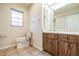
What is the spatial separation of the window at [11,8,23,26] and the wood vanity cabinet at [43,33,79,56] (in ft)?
5.81

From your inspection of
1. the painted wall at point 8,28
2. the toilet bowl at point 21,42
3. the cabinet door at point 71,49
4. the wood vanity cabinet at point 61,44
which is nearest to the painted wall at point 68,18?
the wood vanity cabinet at point 61,44

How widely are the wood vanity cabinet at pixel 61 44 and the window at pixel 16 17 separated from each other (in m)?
1.77

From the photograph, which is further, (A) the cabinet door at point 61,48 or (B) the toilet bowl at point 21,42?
(B) the toilet bowl at point 21,42

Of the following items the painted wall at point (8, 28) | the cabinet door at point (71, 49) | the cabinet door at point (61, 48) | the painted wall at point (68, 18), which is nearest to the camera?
the cabinet door at point (71, 49)

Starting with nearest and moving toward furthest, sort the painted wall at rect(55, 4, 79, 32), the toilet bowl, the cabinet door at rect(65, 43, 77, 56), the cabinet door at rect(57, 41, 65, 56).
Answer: the cabinet door at rect(65, 43, 77, 56), the cabinet door at rect(57, 41, 65, 56), the painted wall at rect(55, 4, 79, 32), the toilet bowl

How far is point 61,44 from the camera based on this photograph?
2.66 m

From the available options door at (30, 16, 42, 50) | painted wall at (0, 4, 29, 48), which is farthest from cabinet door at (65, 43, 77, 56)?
painted wall at (0, 4, 29, 48)

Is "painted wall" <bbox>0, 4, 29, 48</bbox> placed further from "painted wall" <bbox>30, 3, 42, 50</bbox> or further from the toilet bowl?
"painted wall" <bbox>30, 3, 42, 50</bbox>

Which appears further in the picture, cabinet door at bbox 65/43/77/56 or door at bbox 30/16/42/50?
door at bbox 30/16/42/50

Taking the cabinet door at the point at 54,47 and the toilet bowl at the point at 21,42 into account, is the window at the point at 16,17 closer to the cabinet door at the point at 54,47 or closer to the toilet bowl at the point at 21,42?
the toilet bowl at the point at 21,42

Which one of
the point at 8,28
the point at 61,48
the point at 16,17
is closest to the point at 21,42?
the point at 8,28

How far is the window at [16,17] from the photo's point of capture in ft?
15.0

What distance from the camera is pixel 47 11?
3.83 metres

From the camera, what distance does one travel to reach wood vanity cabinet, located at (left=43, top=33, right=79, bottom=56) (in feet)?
7.41
